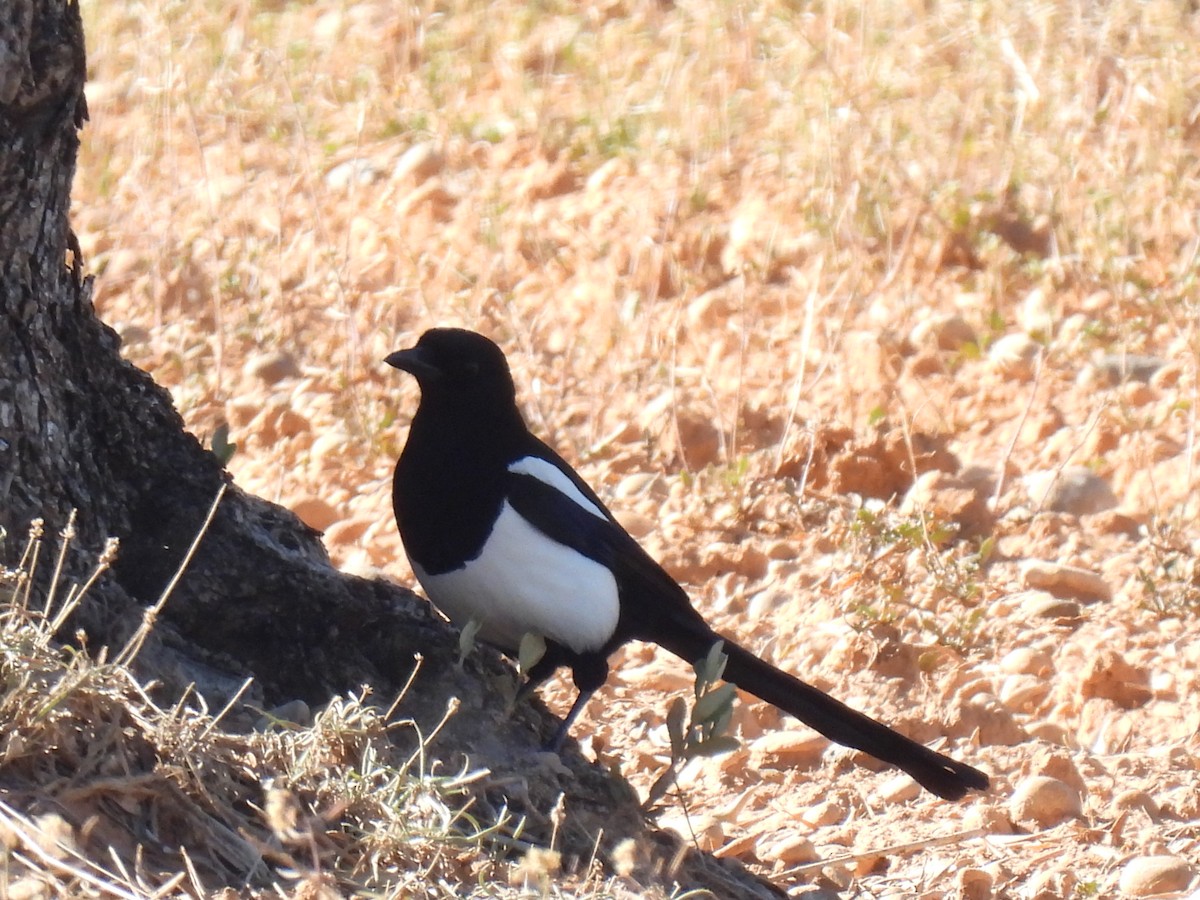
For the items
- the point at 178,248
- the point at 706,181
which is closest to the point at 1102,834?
the point at 706,181

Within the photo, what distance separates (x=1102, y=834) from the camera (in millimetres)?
3381

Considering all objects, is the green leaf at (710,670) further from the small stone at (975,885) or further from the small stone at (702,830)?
the small stone at (975,885)

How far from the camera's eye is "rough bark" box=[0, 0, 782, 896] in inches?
103

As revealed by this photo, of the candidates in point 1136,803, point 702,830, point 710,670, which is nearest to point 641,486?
point 702,830

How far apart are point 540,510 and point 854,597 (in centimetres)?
110

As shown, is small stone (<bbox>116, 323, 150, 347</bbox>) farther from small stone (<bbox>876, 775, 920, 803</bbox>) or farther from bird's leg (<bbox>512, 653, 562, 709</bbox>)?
small stone (<bbox>876, 775, 920, 803</bbox>)

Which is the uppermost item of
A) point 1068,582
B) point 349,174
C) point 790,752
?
point 349,174

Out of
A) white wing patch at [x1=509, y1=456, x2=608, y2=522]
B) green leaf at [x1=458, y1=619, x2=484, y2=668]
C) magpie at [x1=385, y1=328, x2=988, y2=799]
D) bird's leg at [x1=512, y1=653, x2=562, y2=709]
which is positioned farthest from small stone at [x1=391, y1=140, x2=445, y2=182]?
green leaf at [x1=458, y1=619, x2=484, y2=668]

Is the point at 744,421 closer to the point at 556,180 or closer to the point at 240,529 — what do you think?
the point at 556,180

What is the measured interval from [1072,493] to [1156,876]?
165cm

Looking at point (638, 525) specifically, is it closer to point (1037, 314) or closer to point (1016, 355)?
point (1016, 355)

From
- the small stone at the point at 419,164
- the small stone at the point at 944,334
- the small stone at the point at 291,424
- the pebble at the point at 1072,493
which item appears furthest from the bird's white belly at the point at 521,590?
the small stone at the point at 419,164

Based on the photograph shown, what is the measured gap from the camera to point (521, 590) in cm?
341

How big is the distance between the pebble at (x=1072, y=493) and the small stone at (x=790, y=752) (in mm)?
1190
